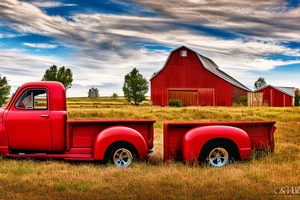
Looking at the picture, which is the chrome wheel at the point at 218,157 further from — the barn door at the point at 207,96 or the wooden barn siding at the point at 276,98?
the wooden barn siding at the point at 276,98

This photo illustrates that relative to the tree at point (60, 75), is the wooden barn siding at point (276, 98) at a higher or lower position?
lower

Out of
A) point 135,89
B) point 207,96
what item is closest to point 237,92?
point 207,96

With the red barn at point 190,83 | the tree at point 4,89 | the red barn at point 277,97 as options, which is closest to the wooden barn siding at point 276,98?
the red barn at point 277,97

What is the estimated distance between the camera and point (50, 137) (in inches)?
347

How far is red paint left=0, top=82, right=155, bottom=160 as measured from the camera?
8.73 m

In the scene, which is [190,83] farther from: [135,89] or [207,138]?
[207,138]

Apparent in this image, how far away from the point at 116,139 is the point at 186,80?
34.2 m

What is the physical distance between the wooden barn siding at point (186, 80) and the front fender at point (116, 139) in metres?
33.3

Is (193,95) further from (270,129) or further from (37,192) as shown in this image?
(37,192)

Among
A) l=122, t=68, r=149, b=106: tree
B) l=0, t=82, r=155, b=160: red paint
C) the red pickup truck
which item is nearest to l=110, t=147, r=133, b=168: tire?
the red pickup truck

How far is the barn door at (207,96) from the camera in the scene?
4128 cm

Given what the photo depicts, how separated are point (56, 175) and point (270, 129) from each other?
16.5 ft

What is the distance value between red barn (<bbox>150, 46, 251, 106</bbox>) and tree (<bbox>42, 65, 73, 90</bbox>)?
25221 millimetres

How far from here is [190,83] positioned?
42000mm
